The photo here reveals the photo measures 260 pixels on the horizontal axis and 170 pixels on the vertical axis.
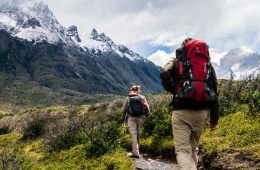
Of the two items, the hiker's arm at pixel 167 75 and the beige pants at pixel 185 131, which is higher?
the hiker's arm at pixel 167 75

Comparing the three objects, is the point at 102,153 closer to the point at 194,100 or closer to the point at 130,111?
the point at 130,111

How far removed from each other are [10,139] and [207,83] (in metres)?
16.4

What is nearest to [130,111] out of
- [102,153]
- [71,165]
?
[102,153]

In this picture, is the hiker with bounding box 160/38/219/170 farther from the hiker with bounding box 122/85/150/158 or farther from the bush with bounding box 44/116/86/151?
the bush with bounding box 44/116/86/151

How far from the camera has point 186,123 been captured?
23.7 feet

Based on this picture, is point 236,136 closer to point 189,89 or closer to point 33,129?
point 189,89

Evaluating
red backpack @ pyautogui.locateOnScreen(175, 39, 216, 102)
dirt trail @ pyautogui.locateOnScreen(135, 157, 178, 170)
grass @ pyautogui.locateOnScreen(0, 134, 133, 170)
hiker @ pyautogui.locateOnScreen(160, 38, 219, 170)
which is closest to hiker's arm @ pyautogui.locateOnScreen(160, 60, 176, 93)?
hiker @ pyautogui.locateOnScreen(160, 38, 219, 170)

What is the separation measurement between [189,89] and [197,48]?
75 cm

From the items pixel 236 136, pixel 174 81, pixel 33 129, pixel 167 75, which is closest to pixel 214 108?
pixel 174 81

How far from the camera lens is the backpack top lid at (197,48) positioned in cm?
706

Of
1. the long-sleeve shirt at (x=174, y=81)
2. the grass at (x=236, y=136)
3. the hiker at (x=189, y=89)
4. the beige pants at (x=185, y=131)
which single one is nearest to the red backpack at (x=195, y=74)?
the hiker at (x=189, y=89)

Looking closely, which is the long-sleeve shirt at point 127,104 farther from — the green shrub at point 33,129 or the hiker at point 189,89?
the green shrub at point 33,129

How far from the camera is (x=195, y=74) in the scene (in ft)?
22.8

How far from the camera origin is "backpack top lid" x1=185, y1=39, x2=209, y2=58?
23.2 ft
